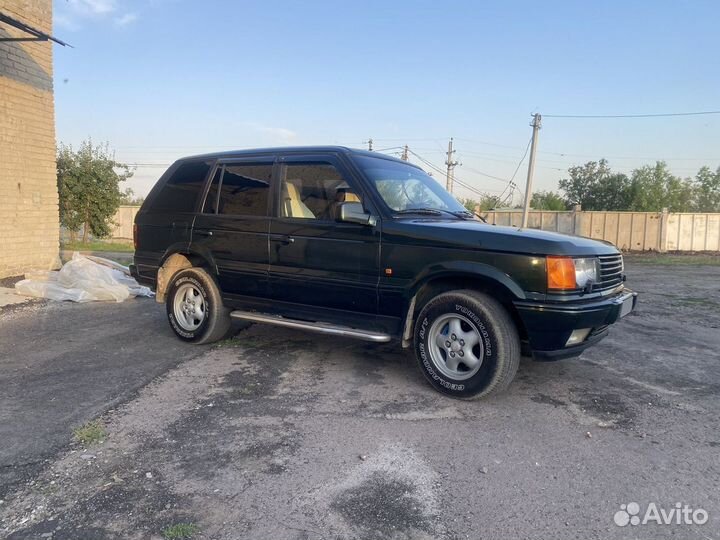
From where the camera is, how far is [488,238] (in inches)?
160

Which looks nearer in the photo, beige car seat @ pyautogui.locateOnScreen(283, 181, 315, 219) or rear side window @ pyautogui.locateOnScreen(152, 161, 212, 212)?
beige car seat @ pyautogui.locateOnScreen(283, 181, 315, 219)

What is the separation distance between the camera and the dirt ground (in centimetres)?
255

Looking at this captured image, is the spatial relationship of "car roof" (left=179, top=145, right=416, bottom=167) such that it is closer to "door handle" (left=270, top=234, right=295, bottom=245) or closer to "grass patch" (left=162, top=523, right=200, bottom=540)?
"door handle" (left=270, top=234, right=295, bottom=245)

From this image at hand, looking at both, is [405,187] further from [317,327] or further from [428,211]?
[317,327]

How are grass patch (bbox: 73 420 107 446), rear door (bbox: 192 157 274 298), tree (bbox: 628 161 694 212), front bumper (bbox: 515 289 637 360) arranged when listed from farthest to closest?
tree (bbox: 628 161 694 212) < rear door (bbox: 192 157 274 298) < front bumper (bbox: 515 289 637 360) < grass patch (bbox: 73 420 107 446)

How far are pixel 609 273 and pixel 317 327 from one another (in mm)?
2535

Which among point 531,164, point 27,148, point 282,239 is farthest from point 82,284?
point 531,164

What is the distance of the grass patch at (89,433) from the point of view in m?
3.39

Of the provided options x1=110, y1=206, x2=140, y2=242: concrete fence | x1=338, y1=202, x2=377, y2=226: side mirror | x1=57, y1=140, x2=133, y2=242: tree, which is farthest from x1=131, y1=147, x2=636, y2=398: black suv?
x1=110, y1=206, x2=140, y2=242: concrete fence

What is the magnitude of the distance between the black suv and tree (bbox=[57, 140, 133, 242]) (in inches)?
691

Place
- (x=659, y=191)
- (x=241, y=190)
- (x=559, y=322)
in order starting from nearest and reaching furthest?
(x=559, y=322) → (x=241, y=190) → (x=659, y=191)
